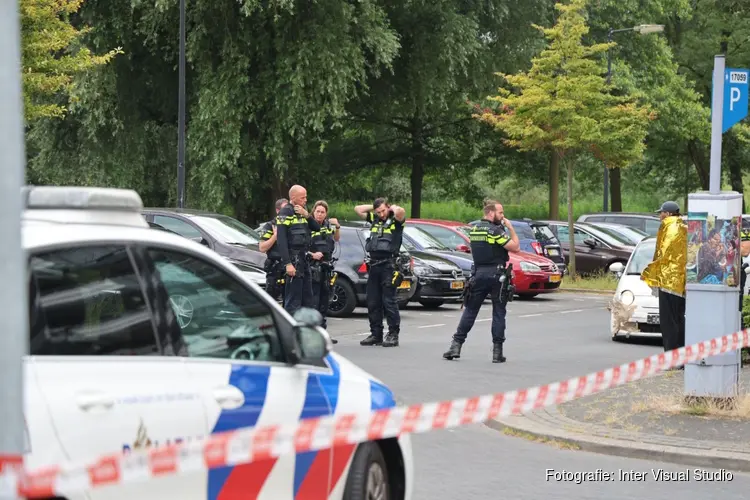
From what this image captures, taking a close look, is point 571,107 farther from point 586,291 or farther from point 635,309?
point 635,309

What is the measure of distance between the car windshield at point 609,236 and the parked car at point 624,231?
38 millimetres

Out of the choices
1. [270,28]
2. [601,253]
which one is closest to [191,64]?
[270,28]

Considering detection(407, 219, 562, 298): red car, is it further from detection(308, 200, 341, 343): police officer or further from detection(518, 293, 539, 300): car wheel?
detection(308, 200, 341, 343): police officer

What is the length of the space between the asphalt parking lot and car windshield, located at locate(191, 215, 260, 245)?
1829 mm

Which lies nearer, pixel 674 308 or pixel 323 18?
pixel 674 308

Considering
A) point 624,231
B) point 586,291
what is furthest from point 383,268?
point 624,231

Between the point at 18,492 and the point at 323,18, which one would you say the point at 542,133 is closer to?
the point at 323,18

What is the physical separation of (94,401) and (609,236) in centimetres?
2575

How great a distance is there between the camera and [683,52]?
152 ft

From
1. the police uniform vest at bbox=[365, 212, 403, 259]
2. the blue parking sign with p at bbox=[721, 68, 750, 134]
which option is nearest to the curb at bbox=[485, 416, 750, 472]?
the blue parking sign with p at bbox=[721, 68, 750, 134]

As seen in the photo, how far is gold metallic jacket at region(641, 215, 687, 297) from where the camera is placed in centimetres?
1241

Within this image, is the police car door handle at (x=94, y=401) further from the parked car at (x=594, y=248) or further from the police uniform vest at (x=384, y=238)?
the parked car at (x=594, y=248)

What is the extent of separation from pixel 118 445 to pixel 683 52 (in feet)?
146

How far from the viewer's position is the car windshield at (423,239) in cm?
2334
